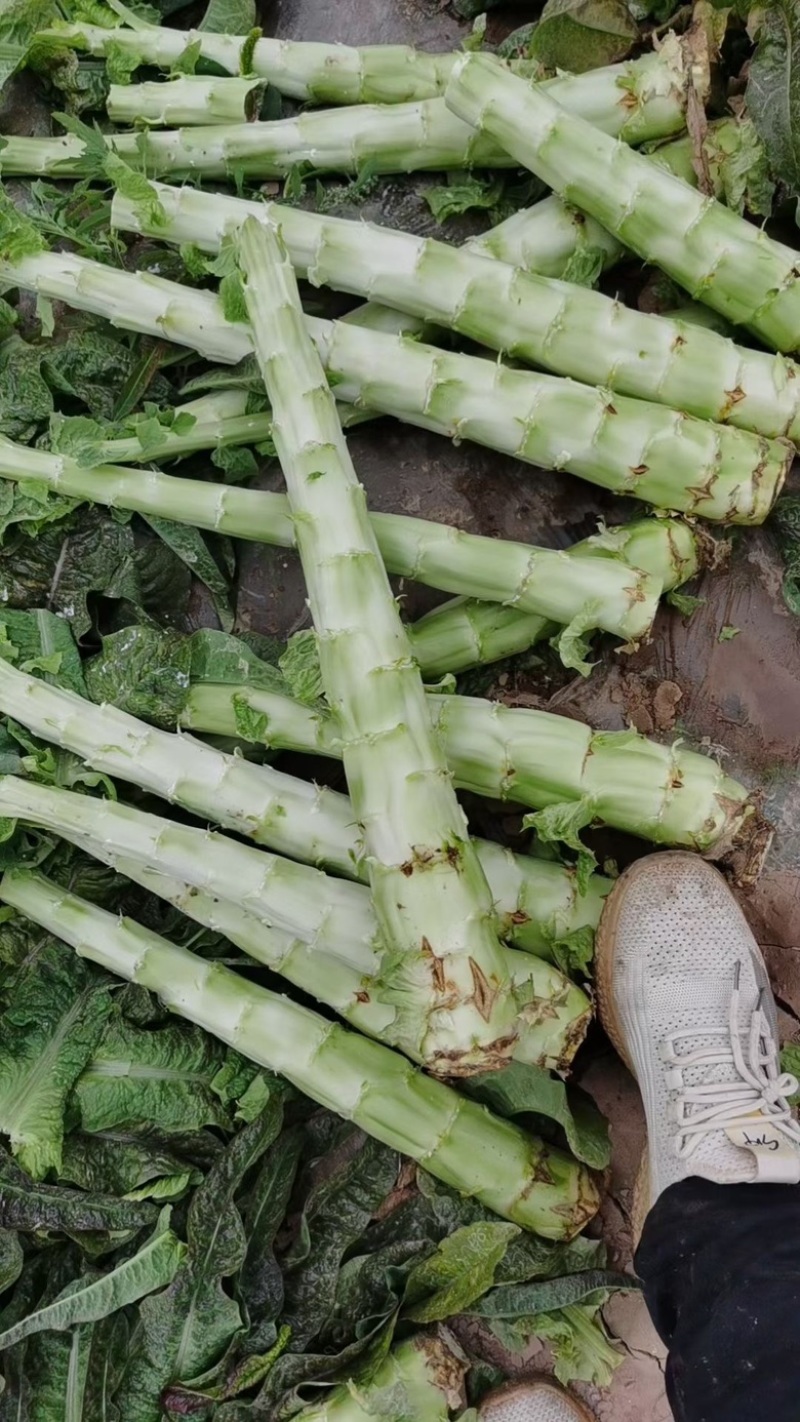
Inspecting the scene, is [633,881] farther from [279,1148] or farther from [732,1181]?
[279,1148]

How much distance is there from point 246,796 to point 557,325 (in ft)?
5.40

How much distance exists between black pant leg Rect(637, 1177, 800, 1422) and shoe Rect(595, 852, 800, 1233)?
0.76ft

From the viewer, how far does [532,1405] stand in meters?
3.29

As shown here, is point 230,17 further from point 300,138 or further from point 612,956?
point 612,956

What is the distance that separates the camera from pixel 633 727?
10.5 feet

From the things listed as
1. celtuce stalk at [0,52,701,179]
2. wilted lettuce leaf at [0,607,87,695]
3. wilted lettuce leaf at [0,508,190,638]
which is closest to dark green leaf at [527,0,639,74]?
celtuce stalk at [0,52,701,179]

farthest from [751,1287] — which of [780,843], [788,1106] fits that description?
[780,843]

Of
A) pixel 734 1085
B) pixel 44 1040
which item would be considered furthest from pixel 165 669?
pixel 734 1085

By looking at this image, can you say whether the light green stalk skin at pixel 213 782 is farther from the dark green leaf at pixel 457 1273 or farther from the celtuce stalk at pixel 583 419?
the dark green leaf at pixel 457 1273

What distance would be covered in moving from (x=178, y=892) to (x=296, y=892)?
1.57 feet

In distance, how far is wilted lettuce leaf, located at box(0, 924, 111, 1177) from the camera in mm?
3238

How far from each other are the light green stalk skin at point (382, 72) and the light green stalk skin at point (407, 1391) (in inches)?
149

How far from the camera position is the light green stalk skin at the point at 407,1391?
10.2ft

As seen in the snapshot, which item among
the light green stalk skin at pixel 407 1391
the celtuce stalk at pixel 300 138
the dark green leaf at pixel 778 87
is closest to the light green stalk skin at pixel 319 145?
the celtuce stalk at pixel 300 138
